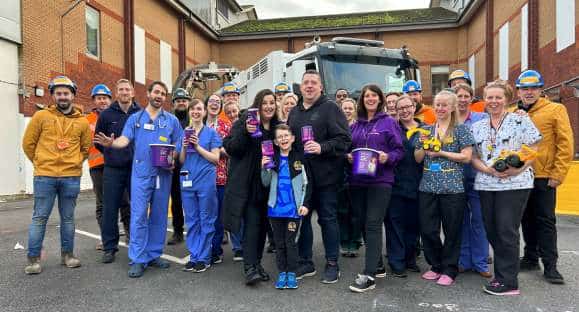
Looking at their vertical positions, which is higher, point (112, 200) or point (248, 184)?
point (248, 184)

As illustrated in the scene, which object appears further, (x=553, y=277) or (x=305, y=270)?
(x=305, y=270)

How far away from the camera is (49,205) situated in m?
4.76

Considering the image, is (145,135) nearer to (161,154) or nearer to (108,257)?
(161,154)

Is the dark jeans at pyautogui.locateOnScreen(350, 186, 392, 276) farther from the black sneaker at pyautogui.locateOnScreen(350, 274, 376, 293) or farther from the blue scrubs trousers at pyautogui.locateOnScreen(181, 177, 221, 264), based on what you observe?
the blue scrubs trousers at pyautogui.locateOnScreen(181, 177, 221, 264)

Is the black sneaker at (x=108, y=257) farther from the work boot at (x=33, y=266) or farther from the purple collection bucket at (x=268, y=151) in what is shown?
the purple collection bucket at (x=268, y=151)

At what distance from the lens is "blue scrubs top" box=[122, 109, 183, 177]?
4727 millimetres

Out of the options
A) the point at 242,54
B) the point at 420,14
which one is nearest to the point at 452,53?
the point at 420,14

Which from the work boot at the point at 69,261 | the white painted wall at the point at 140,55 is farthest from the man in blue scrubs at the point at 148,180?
the white painted wall at the point at 140,55

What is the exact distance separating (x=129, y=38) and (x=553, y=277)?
17.9 m

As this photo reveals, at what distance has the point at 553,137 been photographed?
14.2ft

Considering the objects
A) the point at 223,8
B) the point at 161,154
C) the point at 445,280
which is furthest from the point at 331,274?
the point at 223,8

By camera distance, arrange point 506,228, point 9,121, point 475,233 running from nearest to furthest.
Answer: point 506,228 → point 475,233 → point 9,121

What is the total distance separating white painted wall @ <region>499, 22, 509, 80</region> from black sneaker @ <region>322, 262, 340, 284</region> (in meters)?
18.2

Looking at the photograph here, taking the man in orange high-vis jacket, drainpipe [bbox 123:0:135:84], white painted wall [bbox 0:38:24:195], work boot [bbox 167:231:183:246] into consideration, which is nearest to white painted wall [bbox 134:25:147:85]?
drainpipe [bbox 123:0:135:84]
